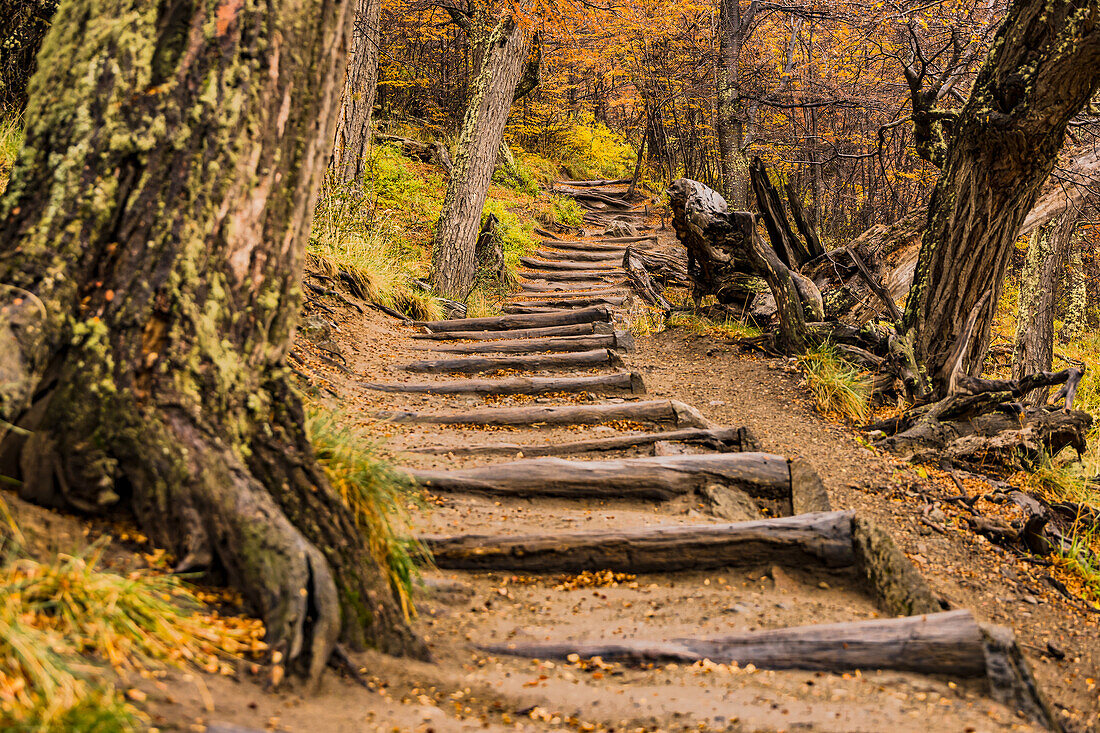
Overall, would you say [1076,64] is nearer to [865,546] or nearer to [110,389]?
[865,546]

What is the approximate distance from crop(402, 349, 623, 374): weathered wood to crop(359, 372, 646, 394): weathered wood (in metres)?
0.55

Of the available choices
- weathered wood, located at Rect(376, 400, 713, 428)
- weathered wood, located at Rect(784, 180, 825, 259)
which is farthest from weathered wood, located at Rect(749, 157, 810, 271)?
weathered wood, located at Rect(376, 400, 713, 428)

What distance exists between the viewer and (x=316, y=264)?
7.00 m

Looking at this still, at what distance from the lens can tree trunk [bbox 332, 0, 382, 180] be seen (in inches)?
327

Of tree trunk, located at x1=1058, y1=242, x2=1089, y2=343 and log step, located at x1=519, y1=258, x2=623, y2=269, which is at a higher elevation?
tree trunk, located at x1=1058, y1=242, x2=1089, y2=343

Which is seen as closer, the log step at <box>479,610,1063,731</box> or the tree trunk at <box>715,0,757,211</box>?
the log step at <box>479,610,1063,731</box>

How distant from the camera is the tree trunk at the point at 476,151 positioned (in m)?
9.23

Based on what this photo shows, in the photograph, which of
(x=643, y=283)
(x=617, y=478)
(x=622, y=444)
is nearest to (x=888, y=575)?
(x=617, y=478)

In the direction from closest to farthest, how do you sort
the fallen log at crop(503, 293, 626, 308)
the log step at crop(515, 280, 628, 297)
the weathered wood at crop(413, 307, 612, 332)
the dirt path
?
the dirt path
the weathered wood at crop(413, 307, 612, 332)
the fallen log at crop(503, 293, 626, 308)
the log step at crop(515, 280, 628, 297)

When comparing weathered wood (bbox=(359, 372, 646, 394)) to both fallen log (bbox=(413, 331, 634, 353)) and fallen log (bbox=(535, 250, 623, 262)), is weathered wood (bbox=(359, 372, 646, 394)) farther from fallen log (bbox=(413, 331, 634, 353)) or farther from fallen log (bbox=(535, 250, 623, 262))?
fallen log (bbox=(535, 250, 623, 262))

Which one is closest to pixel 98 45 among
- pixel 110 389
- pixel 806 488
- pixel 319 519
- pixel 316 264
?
pixel 110 389

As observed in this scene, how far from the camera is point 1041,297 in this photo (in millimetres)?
9469

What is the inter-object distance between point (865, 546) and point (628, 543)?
1.01 m

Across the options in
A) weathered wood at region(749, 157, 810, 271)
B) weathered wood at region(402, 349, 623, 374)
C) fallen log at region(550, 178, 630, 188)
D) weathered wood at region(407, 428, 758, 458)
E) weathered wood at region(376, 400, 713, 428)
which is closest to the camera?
weathered wood at region(407, 428, 758, 458)
